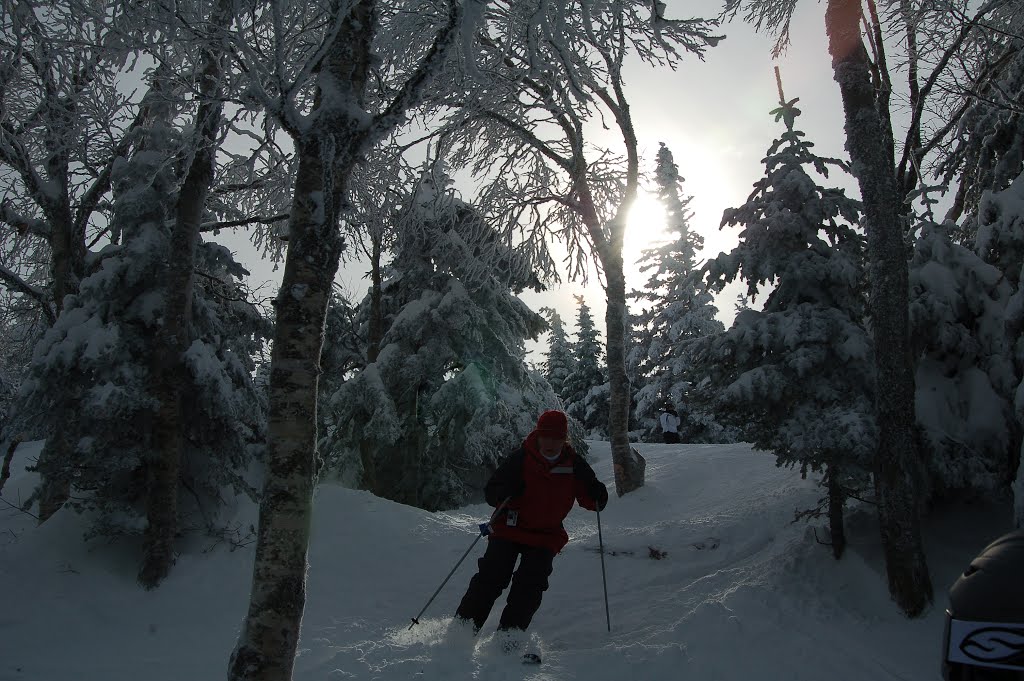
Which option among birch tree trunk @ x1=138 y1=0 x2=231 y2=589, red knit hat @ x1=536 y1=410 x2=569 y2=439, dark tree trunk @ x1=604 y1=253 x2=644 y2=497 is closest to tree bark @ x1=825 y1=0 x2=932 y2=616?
red knit hat @ x1=536 y1=410 x2=569 y2=439

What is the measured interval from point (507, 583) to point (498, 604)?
1.14 m

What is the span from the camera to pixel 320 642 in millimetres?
4785

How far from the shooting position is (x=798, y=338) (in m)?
6.22

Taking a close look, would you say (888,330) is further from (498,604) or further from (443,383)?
(443,383)

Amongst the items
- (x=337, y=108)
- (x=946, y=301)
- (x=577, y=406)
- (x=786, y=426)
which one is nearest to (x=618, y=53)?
(x=337, y=108)

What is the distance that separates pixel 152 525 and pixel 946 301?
29.3 feet

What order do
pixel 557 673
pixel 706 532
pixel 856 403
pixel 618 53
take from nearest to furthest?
1. pixel 618 53
2. pixel 557 673
3. pixel 856 403
4. pixel 706 532

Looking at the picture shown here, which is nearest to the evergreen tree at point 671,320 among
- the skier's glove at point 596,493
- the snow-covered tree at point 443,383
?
the snow-covered tree at point 443,383

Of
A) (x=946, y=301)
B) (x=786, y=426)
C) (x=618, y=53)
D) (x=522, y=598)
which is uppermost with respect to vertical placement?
(x=618, y=53)

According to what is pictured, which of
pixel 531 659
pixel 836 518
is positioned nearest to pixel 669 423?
pixel 836 518

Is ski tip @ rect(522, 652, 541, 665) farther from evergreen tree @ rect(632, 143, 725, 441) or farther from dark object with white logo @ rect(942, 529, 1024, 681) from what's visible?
evergreen tree @ rect(632, 143, 725, 441)

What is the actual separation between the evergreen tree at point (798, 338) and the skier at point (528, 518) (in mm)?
2024

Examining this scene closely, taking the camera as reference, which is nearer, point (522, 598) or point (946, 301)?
point (522, 598)

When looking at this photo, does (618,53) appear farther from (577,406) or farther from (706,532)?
(577,406)
